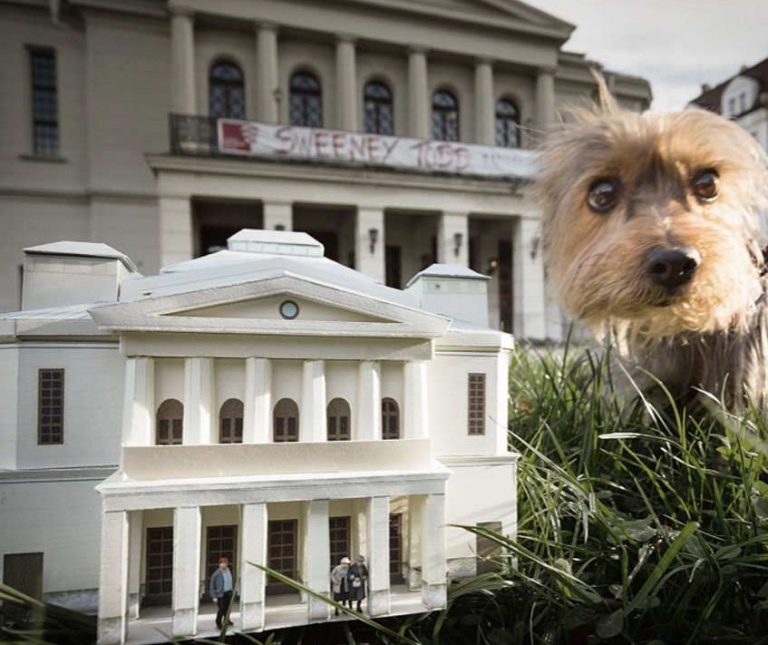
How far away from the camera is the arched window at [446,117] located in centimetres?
1227

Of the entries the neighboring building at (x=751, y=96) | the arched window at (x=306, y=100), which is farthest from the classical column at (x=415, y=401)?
the arched window at (x=306, y=100)

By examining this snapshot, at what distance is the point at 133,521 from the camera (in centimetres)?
98

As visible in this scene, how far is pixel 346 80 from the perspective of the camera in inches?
430

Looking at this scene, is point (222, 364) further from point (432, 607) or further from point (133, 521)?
point (432, 607)

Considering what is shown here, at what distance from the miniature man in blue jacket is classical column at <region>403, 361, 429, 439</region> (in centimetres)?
42

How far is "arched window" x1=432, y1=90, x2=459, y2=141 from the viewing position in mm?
12273

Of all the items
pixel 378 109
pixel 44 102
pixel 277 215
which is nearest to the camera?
pixel 277 215

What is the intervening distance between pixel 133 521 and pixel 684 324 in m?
1.12

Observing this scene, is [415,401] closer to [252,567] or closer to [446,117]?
[252,567]

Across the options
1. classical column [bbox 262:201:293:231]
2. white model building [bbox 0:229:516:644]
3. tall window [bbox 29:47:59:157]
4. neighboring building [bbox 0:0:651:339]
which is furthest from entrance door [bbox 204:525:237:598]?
tall window [bbox 29:47:59:157]

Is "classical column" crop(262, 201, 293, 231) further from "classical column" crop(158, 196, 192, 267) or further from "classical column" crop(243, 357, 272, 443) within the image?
"classical column" crop(243, 357, 272, 443)

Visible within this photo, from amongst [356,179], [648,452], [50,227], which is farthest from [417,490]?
[50,227]

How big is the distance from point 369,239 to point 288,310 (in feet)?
30.1

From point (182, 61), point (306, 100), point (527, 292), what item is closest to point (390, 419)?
point (527, 292)
